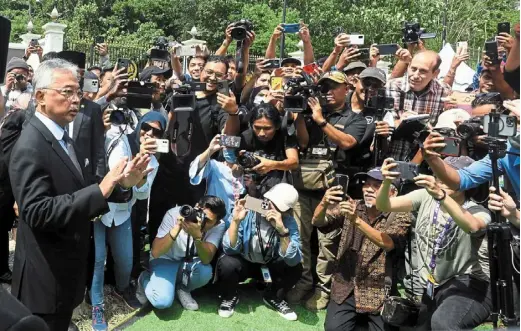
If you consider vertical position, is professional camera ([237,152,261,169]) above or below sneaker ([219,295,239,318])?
above

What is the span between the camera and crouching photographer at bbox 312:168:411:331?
12.9 ft

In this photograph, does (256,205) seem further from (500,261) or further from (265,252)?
(500,261)

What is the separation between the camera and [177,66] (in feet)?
18.9

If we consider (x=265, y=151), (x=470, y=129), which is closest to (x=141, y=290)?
(x=265, y=151)

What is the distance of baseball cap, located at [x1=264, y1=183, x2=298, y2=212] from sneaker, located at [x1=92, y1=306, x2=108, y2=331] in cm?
140

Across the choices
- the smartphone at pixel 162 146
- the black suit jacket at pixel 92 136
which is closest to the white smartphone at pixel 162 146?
the smartphone at pixel 162 146

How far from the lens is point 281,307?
171 inches

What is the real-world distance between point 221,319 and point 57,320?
1.72 m

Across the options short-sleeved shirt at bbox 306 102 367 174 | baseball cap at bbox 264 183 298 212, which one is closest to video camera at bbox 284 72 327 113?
short-sleeved shirt at bbox 306 102 367 174

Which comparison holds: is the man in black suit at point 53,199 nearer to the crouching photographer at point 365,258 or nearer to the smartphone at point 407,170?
the smartphone at point 407,170

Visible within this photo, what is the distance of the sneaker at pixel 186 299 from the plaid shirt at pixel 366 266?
1.04 m

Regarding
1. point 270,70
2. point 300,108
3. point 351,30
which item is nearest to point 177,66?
point 270,70

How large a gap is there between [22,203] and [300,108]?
7.16 ft

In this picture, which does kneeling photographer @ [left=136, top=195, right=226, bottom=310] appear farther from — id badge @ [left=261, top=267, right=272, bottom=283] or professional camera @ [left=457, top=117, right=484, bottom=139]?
professional camera @ [left=457, top=117, right=484, bottom=139]
